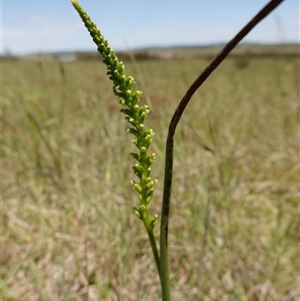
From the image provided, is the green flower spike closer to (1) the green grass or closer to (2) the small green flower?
(2) the small green flower

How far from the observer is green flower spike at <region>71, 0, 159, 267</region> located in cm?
18

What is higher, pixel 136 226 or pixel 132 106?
pixel 132 106

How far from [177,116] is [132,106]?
3cm

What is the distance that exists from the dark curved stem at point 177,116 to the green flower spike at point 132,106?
0.04 feet

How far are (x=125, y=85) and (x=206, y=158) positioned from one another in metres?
1.53

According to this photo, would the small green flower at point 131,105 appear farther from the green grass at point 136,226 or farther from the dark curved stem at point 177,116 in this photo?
the green grass at point 136,226

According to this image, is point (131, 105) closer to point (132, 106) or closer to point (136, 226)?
point (132, 106)

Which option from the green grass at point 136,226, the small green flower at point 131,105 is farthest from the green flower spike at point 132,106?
the green grass at point 136,226

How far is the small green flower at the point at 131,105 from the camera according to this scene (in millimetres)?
179

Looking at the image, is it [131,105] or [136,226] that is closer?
[131,105]

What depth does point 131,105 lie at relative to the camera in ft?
0.63

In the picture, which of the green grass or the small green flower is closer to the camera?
the small green flower

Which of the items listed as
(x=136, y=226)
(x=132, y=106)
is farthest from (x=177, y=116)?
(x=136, y=226)

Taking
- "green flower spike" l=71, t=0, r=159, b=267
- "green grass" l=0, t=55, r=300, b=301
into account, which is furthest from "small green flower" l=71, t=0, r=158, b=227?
"green grass" l=0, t=55, r=300, b=301
